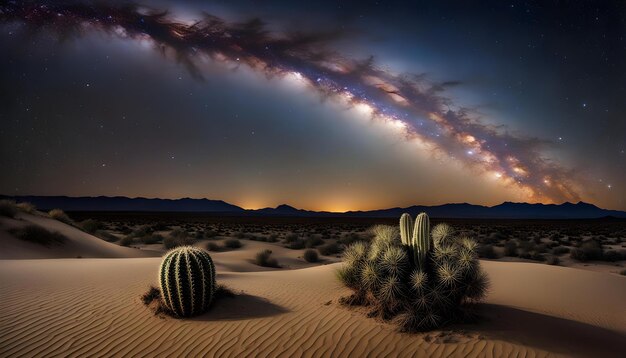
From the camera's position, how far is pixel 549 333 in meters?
7.46

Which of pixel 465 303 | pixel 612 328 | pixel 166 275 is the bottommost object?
pixel 612 328

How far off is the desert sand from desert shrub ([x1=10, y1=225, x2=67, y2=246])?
31.1 feet

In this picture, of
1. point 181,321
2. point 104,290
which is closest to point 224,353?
point 181,321

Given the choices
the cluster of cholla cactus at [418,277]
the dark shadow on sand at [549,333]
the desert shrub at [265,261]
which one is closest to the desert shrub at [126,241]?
the desert shrub at [265,261]

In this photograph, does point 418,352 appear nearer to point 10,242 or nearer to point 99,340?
point 99,340

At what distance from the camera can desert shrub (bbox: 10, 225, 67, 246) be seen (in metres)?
19.5

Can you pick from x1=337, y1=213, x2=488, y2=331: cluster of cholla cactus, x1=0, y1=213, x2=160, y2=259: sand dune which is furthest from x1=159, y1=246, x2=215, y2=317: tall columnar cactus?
x1=0, y1=213, x2=160, y2=259: sand dune

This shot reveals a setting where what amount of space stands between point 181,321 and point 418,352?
15.1ft

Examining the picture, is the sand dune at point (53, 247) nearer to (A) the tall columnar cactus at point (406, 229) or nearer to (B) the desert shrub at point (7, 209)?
(B) the desert shrub at point (7, 209)

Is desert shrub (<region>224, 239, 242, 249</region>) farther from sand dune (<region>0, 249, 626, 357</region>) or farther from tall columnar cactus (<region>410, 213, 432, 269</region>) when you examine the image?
tall columnar cactus (<region>410, 213, 432, 269</region>)

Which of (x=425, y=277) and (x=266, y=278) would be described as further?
(x=266, y=278)

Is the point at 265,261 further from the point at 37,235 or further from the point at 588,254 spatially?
the point at 588,254

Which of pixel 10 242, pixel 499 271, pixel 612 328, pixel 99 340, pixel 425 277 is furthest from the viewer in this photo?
pixel 10 242

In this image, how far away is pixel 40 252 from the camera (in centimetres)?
1883
